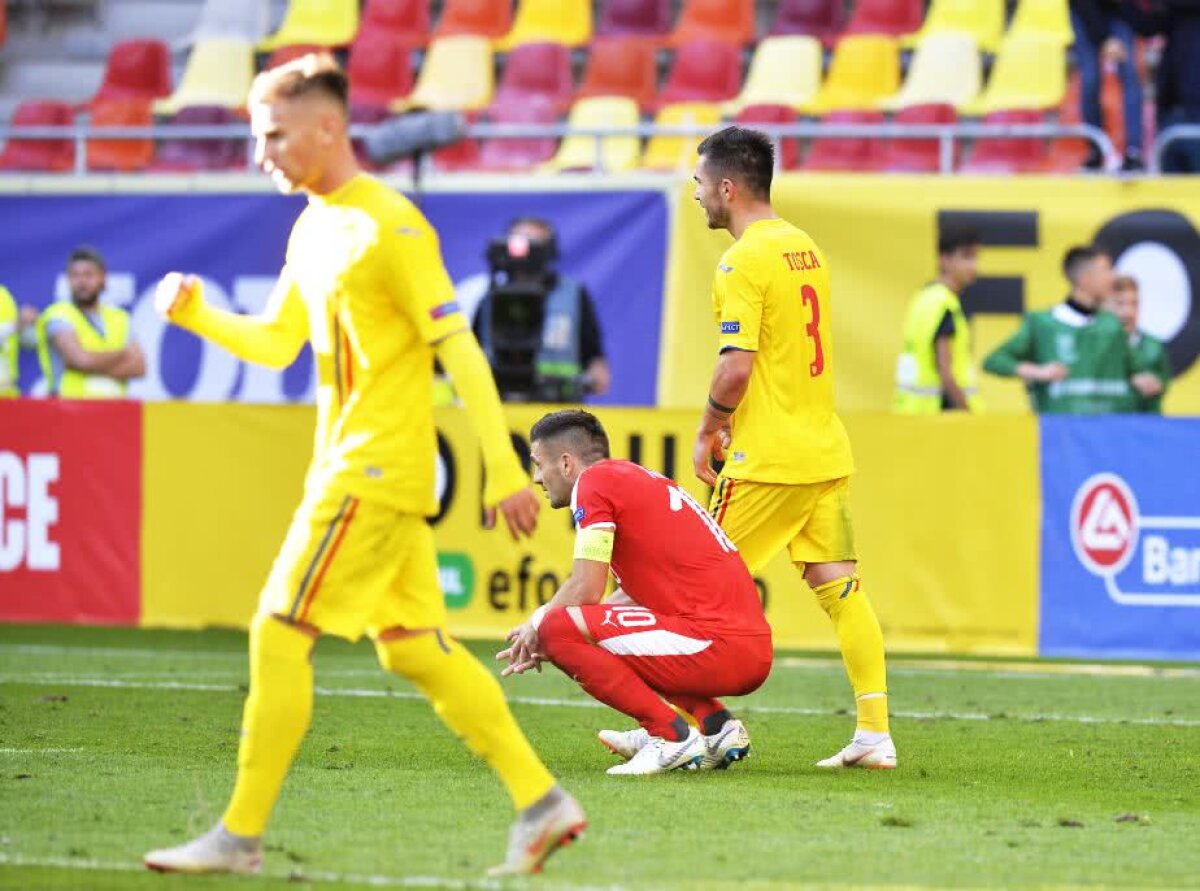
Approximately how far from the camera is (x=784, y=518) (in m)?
7.78

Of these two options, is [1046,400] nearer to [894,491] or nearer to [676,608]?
[894,491]

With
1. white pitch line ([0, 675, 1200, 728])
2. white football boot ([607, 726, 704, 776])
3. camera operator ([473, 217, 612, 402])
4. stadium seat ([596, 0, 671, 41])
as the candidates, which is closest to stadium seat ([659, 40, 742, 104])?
stadium seat ([596, 0, 671, 41])

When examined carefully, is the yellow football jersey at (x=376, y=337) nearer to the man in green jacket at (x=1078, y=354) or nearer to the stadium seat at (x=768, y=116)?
the man in green jacket at (x=1078, y=354)

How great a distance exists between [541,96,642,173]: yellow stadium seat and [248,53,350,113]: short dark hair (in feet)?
40.0

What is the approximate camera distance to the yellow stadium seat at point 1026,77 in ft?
59.5

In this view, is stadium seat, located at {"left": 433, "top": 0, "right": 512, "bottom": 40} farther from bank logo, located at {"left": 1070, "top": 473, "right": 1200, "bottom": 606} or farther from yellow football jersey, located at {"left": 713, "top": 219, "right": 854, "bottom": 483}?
yellow football jersey, located at {"left": 713, "top": 219, "right": 854, "bottom": 483}

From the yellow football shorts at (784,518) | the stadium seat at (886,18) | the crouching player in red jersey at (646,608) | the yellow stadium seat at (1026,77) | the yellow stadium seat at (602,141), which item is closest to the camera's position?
the crouching player in red jersey at (646,608)

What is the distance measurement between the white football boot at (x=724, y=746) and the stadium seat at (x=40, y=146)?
42.8ft

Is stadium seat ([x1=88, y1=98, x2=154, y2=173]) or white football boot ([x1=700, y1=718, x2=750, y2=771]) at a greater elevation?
stadium seat ([x1=88, y1=98, x2=154, y2=173])

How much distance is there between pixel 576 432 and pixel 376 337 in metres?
2.07

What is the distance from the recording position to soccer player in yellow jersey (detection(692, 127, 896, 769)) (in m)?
7.63

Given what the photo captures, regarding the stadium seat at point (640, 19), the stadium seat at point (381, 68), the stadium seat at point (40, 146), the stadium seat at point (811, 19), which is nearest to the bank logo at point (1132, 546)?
the stadium seat at point (811, 19)

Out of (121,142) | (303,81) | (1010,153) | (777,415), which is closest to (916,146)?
(1010,153)

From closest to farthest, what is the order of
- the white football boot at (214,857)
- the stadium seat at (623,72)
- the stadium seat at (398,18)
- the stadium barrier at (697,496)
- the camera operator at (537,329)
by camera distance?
the white football boot at (214,857), the stadium barrier at (697,496), the camera operator at (537,329), the stadium seat at (623,72), the stadium seat at (398,18)
